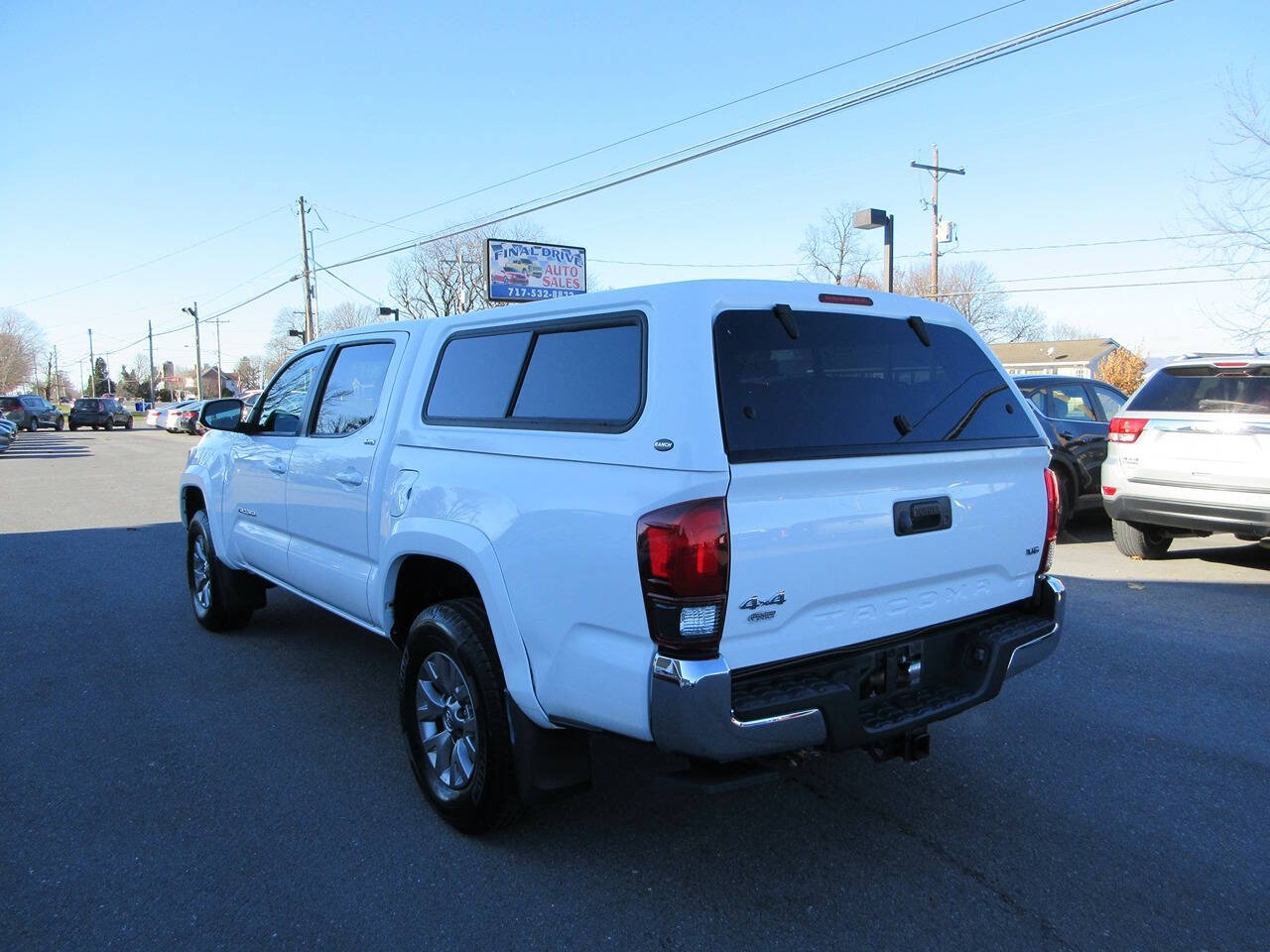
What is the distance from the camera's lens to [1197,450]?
730cm

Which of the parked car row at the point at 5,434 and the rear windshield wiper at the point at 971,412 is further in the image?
the parked car row at the point at 5,434

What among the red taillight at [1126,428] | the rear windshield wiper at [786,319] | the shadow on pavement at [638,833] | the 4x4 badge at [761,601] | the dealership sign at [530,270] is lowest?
the shadow on pavement at [638,833]

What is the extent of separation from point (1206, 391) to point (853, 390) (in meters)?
5.81

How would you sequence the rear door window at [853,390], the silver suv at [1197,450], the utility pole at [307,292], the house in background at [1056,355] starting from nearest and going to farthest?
the rear door window at [853,390] < the silver suv at [1197,450] < the utility pole at [307,292] < the house in background at [1056,355]

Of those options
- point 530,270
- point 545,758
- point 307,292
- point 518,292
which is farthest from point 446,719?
point 307,292

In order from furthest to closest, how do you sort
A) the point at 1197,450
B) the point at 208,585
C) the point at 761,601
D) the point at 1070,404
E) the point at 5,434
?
the point at 5,434
the point at 1070,404
the point at 1197,450
the point at 208,585
the point at 761,601

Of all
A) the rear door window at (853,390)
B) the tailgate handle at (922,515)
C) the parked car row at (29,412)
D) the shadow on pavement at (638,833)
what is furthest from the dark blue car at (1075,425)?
the parked car row at (29,412)

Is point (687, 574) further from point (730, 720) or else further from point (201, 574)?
point (201, 574)

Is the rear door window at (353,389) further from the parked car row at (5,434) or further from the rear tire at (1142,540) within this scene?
the parked car row at (5,434)

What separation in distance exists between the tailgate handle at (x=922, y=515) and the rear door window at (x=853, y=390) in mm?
188

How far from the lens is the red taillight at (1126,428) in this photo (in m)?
7.77

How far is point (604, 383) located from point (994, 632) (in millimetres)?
1738

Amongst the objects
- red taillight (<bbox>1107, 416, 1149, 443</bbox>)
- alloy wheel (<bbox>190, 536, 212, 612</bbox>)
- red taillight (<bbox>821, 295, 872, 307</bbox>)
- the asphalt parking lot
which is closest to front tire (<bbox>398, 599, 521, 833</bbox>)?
the asphalt parking lot

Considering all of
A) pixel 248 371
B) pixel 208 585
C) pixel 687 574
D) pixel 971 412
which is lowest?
pixel 208 585
